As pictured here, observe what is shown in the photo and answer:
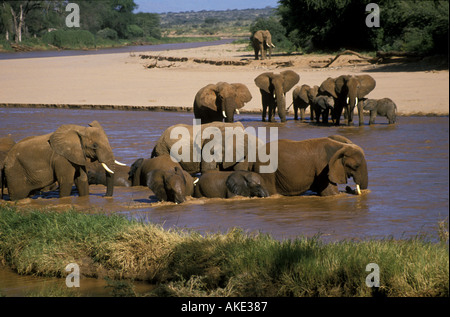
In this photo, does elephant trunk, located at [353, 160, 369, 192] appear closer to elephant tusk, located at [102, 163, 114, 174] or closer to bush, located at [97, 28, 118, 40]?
elephant tusk, located at [102, 163, 114, 174]

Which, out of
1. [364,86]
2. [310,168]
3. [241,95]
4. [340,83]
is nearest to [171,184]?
[310,168]

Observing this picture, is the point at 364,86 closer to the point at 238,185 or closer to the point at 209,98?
the point at 209,98

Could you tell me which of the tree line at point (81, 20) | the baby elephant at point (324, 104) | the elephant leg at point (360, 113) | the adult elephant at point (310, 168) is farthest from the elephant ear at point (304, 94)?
the tree line at point (81, 20)

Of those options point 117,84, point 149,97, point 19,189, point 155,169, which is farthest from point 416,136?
point 117,84

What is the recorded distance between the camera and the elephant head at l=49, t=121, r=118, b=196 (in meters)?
11.3

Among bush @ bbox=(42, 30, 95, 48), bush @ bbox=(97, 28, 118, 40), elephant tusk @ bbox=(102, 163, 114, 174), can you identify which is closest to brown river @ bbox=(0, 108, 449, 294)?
elephant tusk @ bbox=(102, 163, 114, 174)

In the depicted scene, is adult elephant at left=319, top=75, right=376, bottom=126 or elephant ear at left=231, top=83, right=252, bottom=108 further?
adult elephant at left=319, top=75, right=376, bottom=126

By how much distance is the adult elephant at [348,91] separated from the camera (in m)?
20.0

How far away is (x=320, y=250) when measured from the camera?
282 inches

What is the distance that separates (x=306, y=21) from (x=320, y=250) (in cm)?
3545

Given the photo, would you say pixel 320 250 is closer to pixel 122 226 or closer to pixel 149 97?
pixel 122 226

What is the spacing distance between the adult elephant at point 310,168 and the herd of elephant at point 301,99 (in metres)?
5.97

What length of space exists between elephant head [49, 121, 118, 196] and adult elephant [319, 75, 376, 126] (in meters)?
9.63

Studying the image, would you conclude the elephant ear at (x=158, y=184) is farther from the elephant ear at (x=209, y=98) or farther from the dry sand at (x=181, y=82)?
the dry sand at (x=181, y=82)
